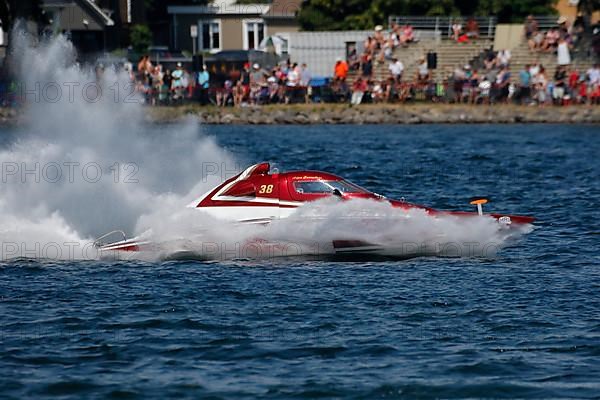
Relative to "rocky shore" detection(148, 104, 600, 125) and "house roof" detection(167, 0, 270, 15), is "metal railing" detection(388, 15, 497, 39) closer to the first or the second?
"rocky shore" detection(148, 104, 600, 125)

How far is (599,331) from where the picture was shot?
41.4 feet

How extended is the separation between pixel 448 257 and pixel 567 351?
517 cm

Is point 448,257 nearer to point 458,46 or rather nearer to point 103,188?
point 103,188

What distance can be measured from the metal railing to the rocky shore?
5378mm

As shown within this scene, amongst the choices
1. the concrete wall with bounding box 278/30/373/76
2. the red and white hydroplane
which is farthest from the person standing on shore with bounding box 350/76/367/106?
the red and white hydroplane

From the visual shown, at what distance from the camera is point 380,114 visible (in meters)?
42.8

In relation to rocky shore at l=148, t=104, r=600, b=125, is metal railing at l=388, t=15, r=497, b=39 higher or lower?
higher

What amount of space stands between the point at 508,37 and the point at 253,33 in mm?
26792

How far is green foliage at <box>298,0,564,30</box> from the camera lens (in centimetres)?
5459

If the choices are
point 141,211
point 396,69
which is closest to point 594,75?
point 396,69

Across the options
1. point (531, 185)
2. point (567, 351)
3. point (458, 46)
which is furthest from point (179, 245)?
point (458, 46)

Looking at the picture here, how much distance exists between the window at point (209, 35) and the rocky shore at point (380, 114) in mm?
26105

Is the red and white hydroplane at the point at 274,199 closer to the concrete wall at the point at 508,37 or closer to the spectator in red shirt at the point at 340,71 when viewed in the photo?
the spectator in red shirt at the point at 340,71

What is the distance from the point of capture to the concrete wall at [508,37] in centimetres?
4472
